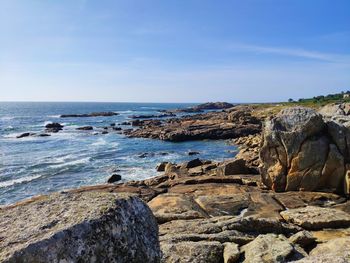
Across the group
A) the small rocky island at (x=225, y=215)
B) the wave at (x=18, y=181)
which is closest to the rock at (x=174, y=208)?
the small rocky island at (x=225, y=215)

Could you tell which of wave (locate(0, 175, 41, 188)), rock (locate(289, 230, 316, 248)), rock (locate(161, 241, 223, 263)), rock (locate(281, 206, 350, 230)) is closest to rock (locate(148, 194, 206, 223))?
rock (locate(281, 206, 350, 230))

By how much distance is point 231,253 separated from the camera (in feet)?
30.1

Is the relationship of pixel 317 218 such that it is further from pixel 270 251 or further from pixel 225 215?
pixel 270 251

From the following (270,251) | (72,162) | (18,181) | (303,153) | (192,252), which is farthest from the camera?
(72,162)

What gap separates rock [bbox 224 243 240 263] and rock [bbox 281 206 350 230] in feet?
17.3

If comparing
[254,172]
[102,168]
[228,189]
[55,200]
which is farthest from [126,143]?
[55,200]

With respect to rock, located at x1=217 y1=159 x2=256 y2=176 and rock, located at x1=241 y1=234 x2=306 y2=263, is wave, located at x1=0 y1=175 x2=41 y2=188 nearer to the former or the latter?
rock, located at x1=217 y1=159 x2=256 y2=176

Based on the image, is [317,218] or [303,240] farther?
[317,218]

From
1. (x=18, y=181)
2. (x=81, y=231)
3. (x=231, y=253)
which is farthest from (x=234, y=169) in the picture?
(x=18, y=181)

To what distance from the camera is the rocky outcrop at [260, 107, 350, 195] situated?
20.9m

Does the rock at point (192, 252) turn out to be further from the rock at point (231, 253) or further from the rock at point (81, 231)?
the rock at point (81, 231)

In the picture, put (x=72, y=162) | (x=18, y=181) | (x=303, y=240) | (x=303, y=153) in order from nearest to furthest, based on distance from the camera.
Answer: (x=303, y=240)
(x=303, y=153)
(x=18, y=181)
(x=72, y=162)

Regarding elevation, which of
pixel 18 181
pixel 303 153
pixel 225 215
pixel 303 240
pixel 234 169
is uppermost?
pixel 303 153

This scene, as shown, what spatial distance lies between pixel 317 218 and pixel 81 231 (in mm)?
11297
